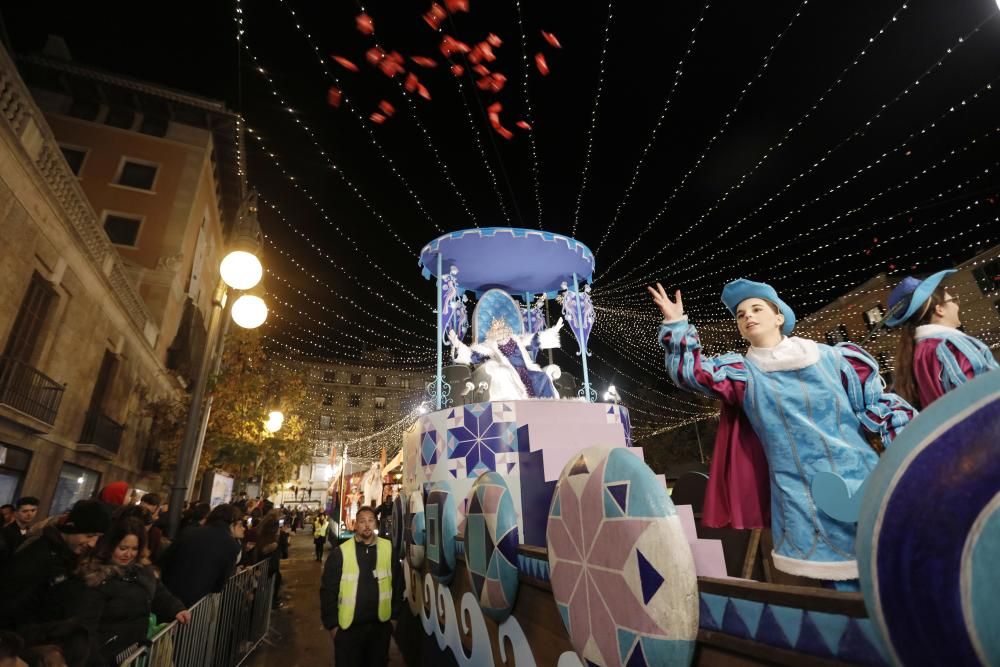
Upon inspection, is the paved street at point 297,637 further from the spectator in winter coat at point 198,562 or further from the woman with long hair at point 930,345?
the woman with long hair at point 930,345

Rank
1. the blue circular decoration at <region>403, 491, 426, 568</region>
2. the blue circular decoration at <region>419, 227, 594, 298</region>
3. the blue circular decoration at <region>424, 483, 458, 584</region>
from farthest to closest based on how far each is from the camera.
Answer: the blue circular decoration at <region>419, 227, 594, 298</region>, the blue circular decoration at <region>403, 491, 426, 568</region>, the blue circular decoration at <region>424, 483, 458, 584</region>

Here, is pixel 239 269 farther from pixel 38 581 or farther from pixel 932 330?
pixel 932 330

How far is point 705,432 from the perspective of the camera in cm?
2964

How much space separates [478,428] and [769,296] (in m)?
3.94

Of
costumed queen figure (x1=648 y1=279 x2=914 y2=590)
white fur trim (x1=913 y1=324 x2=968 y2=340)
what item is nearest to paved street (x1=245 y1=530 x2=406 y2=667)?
costumed queen figure (x1=648 y1=279 x2=914 y2=590)

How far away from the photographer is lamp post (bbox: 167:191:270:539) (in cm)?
421

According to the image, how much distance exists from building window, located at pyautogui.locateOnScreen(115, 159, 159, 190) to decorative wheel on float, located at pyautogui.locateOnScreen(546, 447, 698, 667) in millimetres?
24519

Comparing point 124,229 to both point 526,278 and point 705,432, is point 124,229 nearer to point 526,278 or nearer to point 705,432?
point 526,278

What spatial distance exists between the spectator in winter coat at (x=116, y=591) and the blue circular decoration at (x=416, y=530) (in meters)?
2.44

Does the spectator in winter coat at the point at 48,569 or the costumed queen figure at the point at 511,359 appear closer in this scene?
the spectator in winter coat at the point at 48,569

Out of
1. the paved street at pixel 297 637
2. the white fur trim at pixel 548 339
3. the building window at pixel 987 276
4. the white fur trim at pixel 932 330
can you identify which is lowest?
the paved street at pixel 297 637

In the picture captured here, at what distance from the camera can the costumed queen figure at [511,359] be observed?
7906 millimetres

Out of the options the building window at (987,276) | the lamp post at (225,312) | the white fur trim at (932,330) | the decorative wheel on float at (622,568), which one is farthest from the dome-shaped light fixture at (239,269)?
the building window at (987,276)

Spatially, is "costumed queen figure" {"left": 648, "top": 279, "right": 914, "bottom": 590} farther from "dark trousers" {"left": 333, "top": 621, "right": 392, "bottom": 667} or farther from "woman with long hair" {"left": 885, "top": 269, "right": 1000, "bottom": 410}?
"dark trousers" {"left": 333, "top": 621, "right": 392, "bottom": 667}
